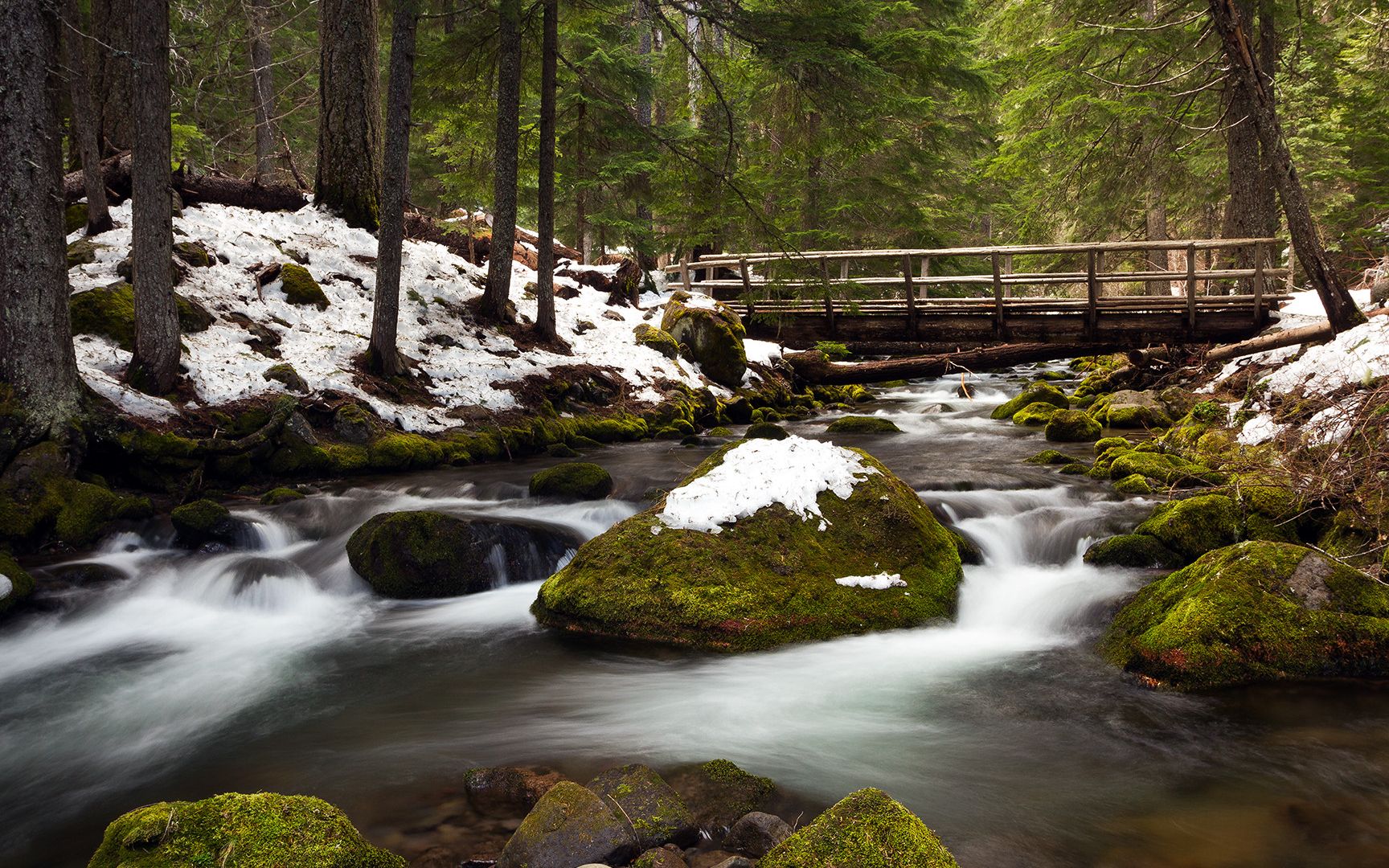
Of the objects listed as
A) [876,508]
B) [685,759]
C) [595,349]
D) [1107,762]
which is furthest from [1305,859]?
[595,349]

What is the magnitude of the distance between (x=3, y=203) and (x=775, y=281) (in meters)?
8.40

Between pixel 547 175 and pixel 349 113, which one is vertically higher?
pixel 349 113

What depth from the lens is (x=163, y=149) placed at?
8328 millimetres

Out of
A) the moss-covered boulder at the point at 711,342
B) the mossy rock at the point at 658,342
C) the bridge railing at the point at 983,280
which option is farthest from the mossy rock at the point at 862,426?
the mossy rock at the point at 658,342

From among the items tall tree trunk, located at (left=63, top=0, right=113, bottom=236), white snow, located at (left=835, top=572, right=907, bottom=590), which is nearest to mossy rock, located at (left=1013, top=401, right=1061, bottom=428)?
white snow, located at (left=835, top=572, right=907, bottom=590)

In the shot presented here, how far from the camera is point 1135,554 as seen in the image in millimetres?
6367

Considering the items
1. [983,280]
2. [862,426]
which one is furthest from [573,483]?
[983,280]

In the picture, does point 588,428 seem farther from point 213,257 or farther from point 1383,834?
point 1383,834

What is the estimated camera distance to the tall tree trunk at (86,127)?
379 inches

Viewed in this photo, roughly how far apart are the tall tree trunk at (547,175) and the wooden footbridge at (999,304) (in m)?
3.43

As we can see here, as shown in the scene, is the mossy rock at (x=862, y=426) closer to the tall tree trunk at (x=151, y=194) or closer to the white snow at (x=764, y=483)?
the white snow at (x=764, y=483)

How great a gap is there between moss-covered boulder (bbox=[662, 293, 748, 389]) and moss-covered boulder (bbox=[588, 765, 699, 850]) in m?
12.7

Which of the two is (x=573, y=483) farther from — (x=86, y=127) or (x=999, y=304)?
(x=999, y=304)

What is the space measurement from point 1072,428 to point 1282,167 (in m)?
4.32
